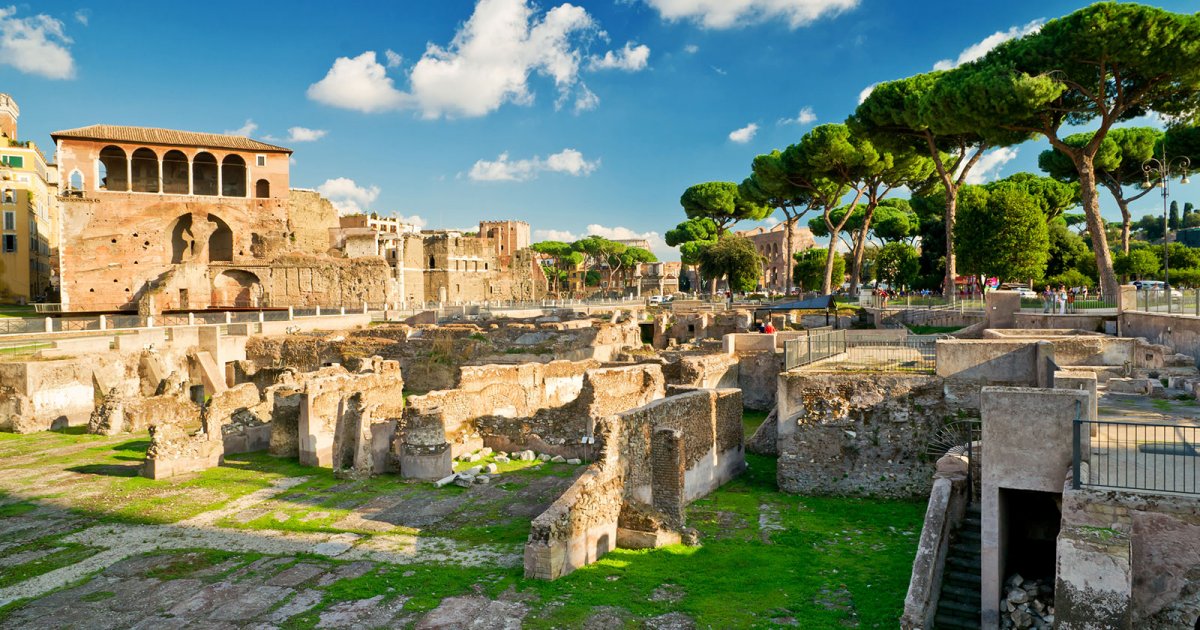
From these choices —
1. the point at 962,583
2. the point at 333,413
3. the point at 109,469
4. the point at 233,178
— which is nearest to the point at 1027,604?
the point at 962,583

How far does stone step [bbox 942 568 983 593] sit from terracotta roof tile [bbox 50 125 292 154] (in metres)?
50.2

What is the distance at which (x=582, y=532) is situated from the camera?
29.8 ft

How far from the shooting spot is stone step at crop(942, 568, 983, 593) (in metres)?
8.40

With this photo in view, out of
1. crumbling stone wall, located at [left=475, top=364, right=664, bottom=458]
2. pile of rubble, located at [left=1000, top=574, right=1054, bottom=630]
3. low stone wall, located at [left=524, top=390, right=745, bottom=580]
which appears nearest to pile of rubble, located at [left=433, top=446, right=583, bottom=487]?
crumbling stone wall, located at [left=475, top=364, right=664, bottom=458]

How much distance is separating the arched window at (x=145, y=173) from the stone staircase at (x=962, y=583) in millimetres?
53531

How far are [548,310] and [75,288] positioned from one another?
28302 millimetres

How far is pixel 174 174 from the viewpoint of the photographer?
50562 mm

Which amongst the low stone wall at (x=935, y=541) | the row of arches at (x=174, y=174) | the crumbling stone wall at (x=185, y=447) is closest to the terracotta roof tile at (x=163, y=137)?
the row of arches at (x=174, y=174)

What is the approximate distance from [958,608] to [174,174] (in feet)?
184

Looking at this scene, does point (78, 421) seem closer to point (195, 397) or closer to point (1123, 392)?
point (195, 397)

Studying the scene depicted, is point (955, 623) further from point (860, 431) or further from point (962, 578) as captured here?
point (860, 431)

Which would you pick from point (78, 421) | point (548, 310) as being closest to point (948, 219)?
point (548, 310)

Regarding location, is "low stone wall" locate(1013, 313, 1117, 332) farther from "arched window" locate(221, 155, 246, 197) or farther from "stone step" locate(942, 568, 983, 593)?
"arched window" locate(221, 155, 246, 197)

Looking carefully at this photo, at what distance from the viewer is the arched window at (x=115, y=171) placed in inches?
1839
